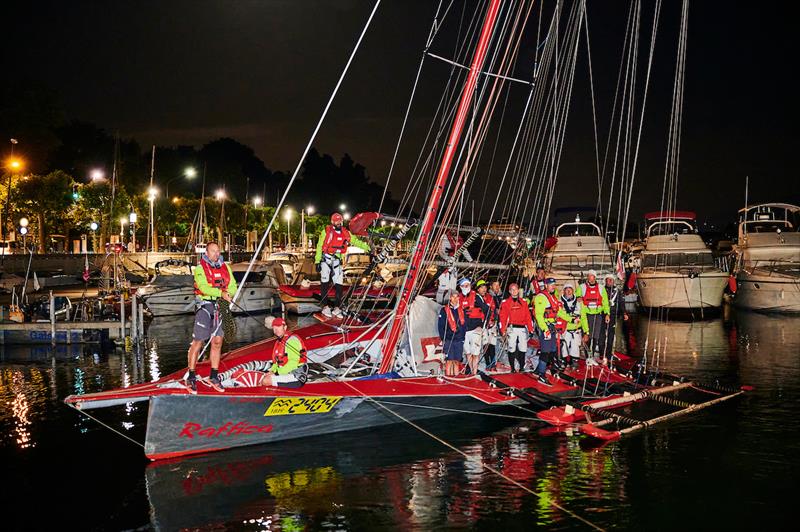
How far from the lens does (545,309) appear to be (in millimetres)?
16156

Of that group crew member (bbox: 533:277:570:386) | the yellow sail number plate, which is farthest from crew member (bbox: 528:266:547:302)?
the yellow sail number plate

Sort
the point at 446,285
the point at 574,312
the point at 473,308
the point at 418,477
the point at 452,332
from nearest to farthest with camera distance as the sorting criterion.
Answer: the point at 418,477 → the point at 473,308 → the point at 452,332 → the point at 574,312 → the point at 446,285

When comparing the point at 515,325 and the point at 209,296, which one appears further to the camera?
the point at 515,325

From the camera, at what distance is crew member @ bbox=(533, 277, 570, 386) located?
16172 mm

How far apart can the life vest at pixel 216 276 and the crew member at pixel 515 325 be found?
260 inches

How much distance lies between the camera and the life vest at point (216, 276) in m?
11.6

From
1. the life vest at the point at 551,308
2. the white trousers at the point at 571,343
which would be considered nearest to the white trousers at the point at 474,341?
the life vest at the point at 551,308

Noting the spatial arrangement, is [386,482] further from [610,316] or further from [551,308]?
[610,316]

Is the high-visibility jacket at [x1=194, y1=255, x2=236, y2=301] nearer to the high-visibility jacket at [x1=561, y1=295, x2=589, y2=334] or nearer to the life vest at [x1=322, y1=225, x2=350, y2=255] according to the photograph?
the life vest at [x1=322, y1=225, x2=350, y2=255]

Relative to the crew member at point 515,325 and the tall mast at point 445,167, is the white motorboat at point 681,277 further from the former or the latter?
the tall mast at point 445,167

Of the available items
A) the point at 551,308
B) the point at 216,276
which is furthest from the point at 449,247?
the point at 216,276

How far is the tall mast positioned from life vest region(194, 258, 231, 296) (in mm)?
3559

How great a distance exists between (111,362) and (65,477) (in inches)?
459

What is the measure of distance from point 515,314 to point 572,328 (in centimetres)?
190
